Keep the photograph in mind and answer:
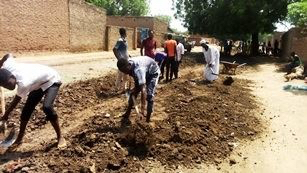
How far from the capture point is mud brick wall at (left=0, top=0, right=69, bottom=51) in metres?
17.4

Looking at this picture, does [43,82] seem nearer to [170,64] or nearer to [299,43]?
[170,64]

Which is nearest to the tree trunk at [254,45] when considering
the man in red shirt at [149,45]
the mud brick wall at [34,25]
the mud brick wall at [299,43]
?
the mud brick wall at [299,43]

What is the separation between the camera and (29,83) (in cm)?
521

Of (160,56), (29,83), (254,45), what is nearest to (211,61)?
(160,56)

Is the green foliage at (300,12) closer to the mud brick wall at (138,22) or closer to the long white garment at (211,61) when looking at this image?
the long white garment at (211,61)

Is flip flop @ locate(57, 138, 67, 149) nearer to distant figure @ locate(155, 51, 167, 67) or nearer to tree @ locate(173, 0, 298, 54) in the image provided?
distant figure @ locate(155, 51, 167, 67)

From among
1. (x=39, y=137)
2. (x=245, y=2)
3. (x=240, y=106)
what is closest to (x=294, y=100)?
(x=240, y=106)

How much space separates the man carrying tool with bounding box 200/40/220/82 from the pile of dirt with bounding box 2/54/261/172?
3.36m

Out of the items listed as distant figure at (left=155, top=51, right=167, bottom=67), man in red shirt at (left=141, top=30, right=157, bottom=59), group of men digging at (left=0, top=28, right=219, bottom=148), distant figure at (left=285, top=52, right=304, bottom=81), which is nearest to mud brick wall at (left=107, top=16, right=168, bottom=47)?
distant figure at (left=285, top=52, right=304, bottom=81)

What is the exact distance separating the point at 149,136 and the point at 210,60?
7534mm

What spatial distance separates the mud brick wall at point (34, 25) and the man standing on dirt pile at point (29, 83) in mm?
12445

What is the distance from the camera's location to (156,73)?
6.81 metres

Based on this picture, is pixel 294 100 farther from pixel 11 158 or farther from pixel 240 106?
pixel 11 158

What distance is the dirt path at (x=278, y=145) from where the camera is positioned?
5.96m
